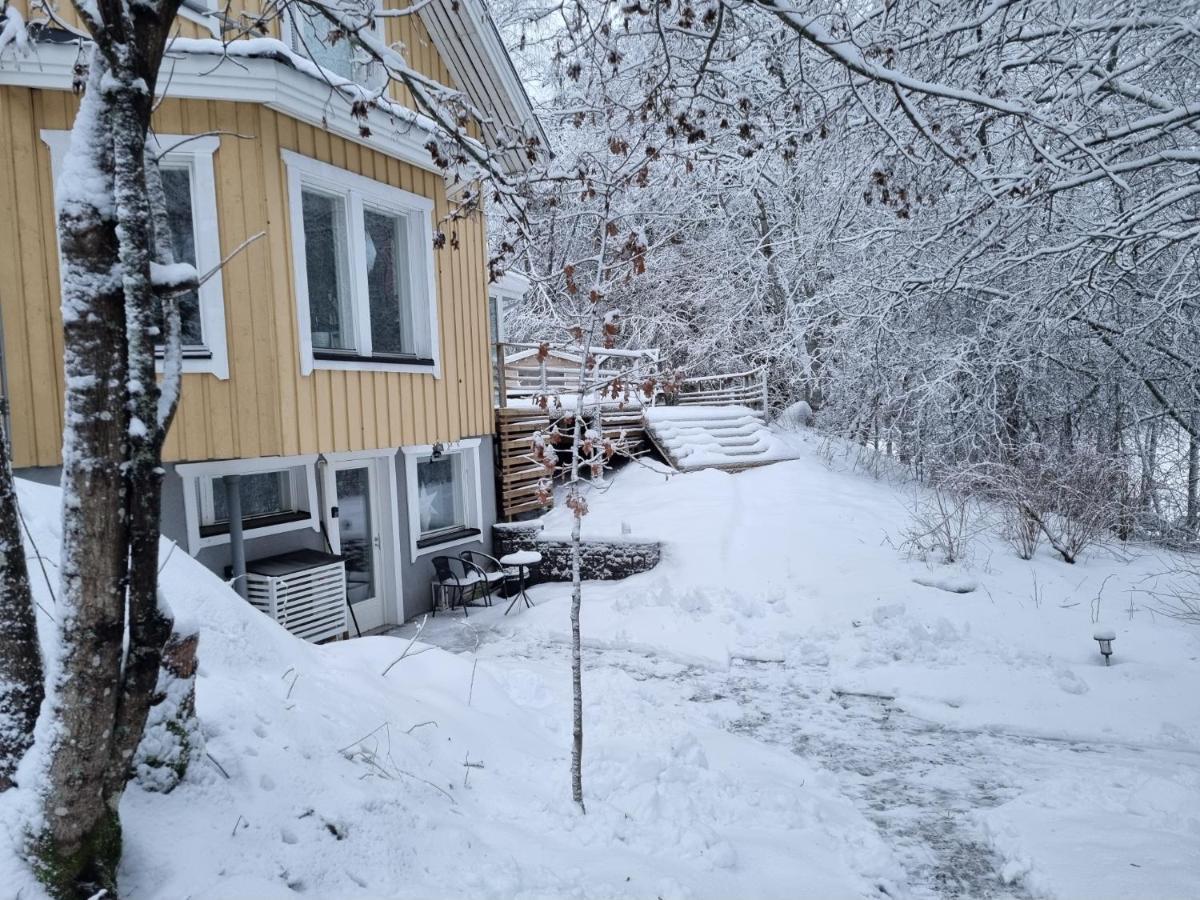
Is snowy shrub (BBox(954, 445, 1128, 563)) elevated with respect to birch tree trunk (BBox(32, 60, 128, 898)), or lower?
lower

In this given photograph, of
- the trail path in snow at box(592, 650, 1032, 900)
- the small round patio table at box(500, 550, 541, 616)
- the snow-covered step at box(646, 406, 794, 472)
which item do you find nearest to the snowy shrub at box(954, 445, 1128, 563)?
the trail path in snow at box(592, 650, 1032, 900)

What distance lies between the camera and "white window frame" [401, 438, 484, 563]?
9.84 metres

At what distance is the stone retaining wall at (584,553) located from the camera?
10.6m

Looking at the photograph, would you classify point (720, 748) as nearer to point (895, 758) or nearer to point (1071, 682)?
point (895, 758)

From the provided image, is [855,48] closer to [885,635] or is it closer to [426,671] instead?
[426,671]

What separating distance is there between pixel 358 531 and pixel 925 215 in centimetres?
801

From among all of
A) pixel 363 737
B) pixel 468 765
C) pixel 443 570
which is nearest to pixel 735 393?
pixel 443 570

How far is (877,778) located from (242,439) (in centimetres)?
568

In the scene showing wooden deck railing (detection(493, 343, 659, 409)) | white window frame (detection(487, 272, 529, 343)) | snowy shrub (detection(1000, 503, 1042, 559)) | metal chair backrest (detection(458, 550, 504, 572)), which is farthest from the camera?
white window frame (detection(487, 272, 529, 343))

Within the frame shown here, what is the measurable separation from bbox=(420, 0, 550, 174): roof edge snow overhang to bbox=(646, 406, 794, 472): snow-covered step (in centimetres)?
657

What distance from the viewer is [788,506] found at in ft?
39.4

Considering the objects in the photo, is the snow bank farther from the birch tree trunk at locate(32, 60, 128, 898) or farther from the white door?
the white door

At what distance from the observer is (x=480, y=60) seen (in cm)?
927

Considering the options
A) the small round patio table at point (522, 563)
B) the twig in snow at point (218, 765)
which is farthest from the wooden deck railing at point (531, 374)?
the twig in snow at point (218, 765)
